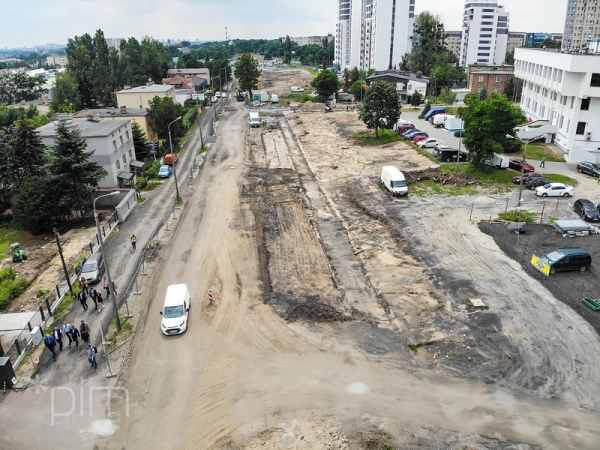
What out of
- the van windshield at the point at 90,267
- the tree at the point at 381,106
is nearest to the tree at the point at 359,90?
the tree at the point at 381,106

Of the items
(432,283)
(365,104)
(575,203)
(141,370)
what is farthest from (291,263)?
(365,104)

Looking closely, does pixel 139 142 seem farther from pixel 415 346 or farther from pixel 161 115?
pixel 415 346

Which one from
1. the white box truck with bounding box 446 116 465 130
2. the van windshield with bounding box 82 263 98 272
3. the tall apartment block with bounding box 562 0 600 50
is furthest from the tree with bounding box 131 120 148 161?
the tall apartment block with bounding box 562 0 600 50

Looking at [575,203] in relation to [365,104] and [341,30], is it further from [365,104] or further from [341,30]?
[341,30]

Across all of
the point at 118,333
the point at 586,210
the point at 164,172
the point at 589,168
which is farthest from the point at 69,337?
the point at 589,168

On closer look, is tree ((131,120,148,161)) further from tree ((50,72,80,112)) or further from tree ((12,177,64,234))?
tree ((50,72,80,112))

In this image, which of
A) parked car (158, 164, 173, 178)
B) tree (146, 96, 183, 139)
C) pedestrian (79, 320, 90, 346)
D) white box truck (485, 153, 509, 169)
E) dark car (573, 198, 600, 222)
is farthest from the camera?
tree (146, 96, 183, 139)
